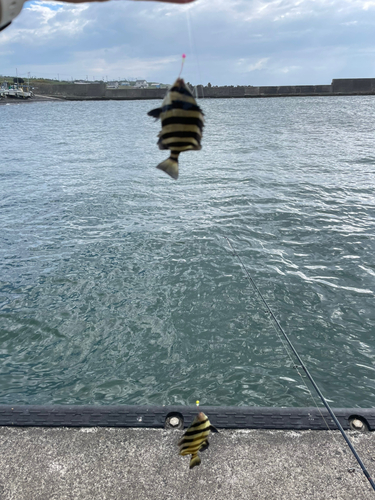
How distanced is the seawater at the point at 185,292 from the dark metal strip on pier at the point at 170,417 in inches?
50.7

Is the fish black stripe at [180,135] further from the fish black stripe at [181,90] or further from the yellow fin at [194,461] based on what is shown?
the yellow fin at [194,461]

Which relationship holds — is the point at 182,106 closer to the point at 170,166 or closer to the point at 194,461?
the point at 170,166

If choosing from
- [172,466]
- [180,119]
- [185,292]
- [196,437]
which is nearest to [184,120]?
[180,119]

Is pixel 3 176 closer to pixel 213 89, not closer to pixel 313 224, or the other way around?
pixel 313 224

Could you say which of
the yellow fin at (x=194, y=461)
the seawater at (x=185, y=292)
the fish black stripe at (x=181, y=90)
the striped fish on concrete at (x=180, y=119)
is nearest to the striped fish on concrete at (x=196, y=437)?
the yellow fin at (x=194, y=461)

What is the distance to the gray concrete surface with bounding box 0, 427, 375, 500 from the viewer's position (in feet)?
10.1

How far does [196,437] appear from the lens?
2932 mm

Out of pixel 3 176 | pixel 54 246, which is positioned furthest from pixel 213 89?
pixel 54 246

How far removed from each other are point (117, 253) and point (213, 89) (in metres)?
133

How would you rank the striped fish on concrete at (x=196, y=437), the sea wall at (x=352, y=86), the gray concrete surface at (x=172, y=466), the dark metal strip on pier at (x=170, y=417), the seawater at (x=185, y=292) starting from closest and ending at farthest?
the striped fish on concrete at (x=196, y=437)
the gray concrete surface at (x=172, y=466)
the dark metal strip on pier at (x=170, y=417)
the seawater at (x=185, y=292)
the sea wall at (x=352, y=86)

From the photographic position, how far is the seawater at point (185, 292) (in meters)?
5.43

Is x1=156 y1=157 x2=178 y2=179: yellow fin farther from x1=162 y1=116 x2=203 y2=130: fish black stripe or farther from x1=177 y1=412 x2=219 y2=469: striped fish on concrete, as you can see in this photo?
x1=177 y1=412 x2=219 y2=469: striped fish on concrete

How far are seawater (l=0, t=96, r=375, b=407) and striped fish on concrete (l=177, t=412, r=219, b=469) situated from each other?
2.06 meters

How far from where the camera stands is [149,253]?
9.20m
